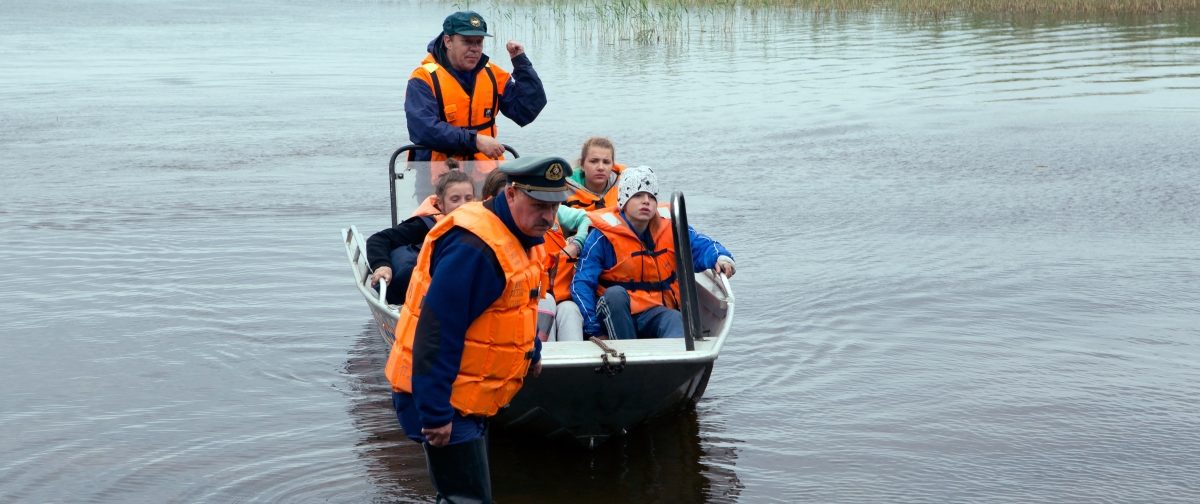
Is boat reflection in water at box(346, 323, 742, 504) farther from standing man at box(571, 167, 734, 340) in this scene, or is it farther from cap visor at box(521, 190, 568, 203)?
cap visor at box(521, 190, 568, 203)

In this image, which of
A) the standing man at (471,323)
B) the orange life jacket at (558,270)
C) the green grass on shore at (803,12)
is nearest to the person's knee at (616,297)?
the orange life jacket at (558,270)

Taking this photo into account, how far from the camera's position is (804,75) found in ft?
72.5

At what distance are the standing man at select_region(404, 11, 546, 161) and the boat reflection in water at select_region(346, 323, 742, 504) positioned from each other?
1.64m

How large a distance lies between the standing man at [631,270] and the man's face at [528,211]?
2208 millimetres

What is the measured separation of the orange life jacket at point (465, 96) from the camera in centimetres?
735

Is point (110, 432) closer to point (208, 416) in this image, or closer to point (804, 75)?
point (208, 416)

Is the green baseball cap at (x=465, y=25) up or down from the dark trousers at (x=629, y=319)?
up

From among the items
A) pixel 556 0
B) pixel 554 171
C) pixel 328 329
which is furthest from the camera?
pixel 556 0

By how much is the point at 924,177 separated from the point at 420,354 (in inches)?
408

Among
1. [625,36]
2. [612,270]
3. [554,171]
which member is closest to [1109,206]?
[612,270]

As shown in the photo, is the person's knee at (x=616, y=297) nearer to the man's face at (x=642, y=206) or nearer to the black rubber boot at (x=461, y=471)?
the man's face at (x=642, y=206)

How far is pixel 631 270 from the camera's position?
609cm

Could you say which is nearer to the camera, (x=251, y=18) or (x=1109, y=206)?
(x=1109, y=206)

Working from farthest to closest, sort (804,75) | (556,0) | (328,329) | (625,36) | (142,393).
Answer: (556,0) → (625,36) → (804,75) → (328,329) → (142,393)
